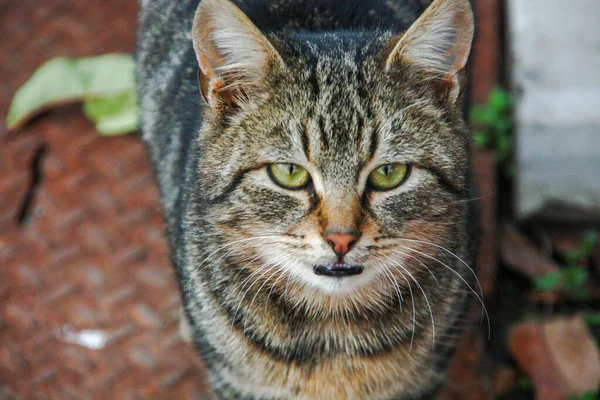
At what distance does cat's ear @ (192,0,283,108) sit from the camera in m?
1.59

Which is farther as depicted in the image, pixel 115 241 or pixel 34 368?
pixel 115 241

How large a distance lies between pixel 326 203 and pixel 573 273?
151cm

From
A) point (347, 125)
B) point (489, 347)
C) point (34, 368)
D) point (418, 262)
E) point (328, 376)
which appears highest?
point (347, 125)

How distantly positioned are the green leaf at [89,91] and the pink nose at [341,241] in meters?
1.67

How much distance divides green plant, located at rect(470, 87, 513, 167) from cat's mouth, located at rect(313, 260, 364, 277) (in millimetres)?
1543

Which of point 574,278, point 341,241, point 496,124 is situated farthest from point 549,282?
point 341,241

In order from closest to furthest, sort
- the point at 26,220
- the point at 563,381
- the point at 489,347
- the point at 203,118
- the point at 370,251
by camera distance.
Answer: the point at 370,251 → the point at 203,118 → the point at 563,381 → the point at 489,347 → the point at 26,220

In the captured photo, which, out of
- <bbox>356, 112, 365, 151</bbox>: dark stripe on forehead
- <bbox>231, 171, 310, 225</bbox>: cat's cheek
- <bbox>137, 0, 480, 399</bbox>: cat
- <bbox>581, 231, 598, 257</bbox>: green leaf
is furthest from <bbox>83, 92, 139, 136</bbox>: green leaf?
<bbox>581, 231, 598, 257</bbox>: green leaf

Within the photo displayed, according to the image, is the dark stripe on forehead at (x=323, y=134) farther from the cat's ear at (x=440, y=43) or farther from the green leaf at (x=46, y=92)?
the green leaf at (x=46, y=92)

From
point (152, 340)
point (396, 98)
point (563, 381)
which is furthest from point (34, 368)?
point (563, 381)

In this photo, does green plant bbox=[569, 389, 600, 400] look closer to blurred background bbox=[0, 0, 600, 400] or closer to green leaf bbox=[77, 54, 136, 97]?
blurred background bbox=[0, 0, 600, 400]

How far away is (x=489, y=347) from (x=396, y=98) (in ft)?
4.26

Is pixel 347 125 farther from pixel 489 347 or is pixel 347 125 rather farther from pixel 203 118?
pixel 489 347

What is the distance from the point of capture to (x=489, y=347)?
2648 mm
